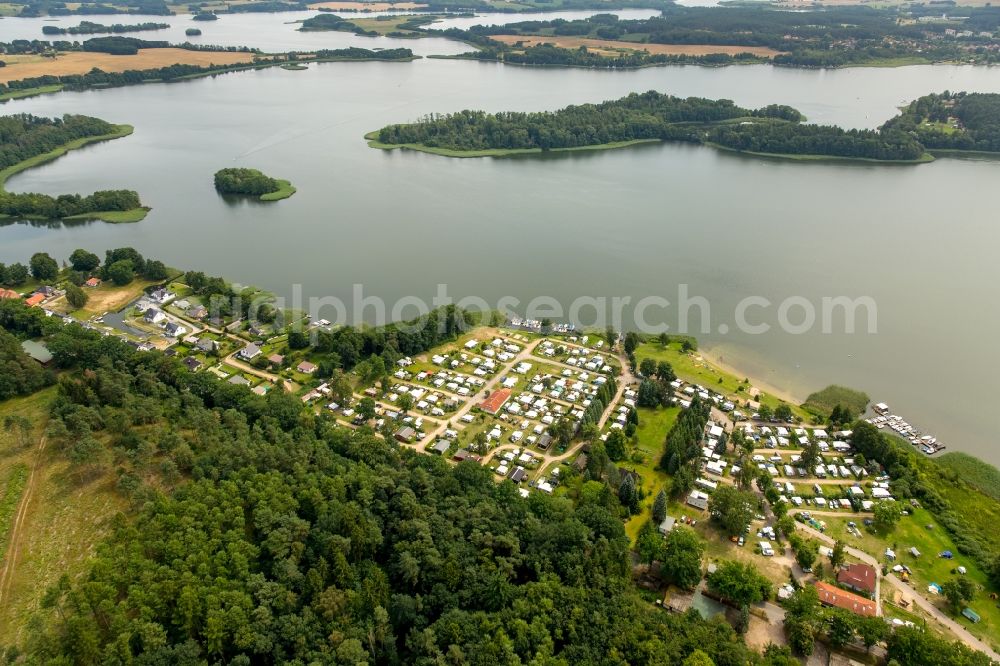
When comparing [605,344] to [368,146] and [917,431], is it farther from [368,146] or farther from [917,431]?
[368,146]

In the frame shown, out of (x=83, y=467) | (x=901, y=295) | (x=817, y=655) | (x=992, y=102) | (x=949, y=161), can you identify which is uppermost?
(x=992, y=102)

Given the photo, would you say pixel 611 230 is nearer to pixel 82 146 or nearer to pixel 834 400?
pixel 834 400

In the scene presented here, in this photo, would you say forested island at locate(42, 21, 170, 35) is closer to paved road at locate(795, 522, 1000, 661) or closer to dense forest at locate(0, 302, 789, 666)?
dense forest at locate(0, 302, 789, 666)

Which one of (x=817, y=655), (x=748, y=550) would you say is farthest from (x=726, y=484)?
(x=817, y=655)

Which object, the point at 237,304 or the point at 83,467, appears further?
the point at 237,304

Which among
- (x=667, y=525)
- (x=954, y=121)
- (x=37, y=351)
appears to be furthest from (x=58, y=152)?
(x=954, y=121)

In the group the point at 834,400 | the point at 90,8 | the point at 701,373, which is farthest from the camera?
the point at 90,8

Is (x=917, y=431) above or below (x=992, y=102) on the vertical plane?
below
